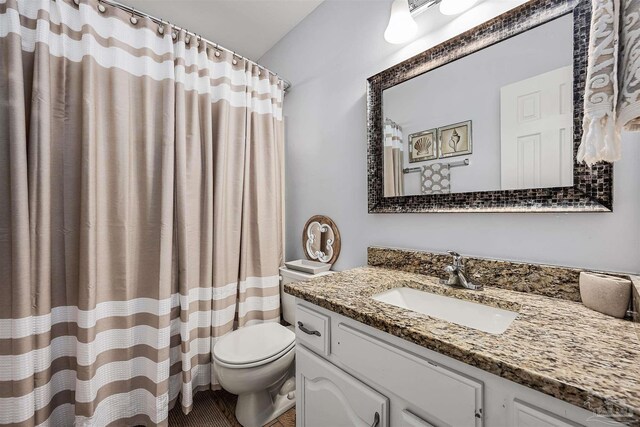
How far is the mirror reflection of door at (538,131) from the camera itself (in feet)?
2.76

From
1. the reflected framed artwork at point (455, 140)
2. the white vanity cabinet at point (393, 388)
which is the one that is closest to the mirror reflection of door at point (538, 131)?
the reflected framed artwork at point (455, 140)

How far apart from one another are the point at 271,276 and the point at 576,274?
147 cm

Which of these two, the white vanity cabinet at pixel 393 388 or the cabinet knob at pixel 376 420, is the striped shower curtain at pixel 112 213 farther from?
the cabinet knob at pixel 376 420

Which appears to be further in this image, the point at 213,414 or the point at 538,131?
the point at 213,414

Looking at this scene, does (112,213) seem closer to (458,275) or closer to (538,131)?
(458,275)

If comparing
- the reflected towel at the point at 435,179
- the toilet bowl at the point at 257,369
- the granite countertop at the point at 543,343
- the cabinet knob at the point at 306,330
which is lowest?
the toilet bowl at the point at 257,369

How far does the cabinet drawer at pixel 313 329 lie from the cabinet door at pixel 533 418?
520 millimetres

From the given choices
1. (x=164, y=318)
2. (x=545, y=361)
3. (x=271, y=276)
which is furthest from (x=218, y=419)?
(x=545, y=361)

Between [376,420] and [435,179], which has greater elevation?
[435,179]

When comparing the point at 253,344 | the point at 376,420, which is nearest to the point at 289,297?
the point at 253,344

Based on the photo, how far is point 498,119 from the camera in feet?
3.24

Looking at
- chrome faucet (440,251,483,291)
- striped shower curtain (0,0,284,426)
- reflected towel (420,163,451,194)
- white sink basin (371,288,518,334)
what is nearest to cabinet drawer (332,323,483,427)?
white sink basin (371,288,518,334)

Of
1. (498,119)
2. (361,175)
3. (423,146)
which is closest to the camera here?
(498,119)

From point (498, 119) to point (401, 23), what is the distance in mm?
617
